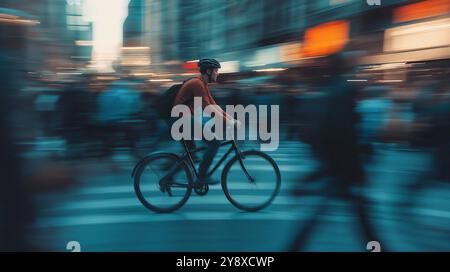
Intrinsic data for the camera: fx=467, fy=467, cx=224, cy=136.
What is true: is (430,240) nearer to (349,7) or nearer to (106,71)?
(349,7)

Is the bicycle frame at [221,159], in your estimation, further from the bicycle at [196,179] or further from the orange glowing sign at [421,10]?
the orange glowing sign at [421,10]

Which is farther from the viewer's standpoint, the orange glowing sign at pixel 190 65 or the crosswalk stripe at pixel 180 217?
the crosswalk stripe at pixel 180 217

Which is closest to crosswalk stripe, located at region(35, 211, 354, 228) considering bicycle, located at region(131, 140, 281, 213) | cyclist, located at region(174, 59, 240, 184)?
bicycle, located at region(131, 140, 281, 213)

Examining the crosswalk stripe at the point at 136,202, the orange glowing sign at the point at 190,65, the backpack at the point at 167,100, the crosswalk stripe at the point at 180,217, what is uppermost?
the orange glowing sign at the point at 190,65

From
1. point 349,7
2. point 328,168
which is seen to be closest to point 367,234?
point 328,168

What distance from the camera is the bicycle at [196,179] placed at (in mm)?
3490

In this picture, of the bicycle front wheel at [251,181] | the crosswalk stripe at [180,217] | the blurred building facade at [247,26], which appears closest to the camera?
the blurred building facade at [247,26]

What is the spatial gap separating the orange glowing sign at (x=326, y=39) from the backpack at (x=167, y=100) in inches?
33.0

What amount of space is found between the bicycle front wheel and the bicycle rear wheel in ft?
1.19

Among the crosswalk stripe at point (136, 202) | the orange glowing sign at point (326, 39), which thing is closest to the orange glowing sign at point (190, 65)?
the orange glowing sign at point (326, 39)

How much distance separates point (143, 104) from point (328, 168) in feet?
4.35

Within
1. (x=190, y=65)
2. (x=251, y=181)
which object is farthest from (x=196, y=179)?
(x=190, y=65)

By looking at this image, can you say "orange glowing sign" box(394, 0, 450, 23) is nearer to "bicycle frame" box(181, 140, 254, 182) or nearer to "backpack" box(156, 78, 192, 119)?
"bicycle frame" box(181, 140, 254, 182)

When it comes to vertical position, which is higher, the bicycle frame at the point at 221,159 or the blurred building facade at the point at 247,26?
the blurred building facade at the point at 247,26
